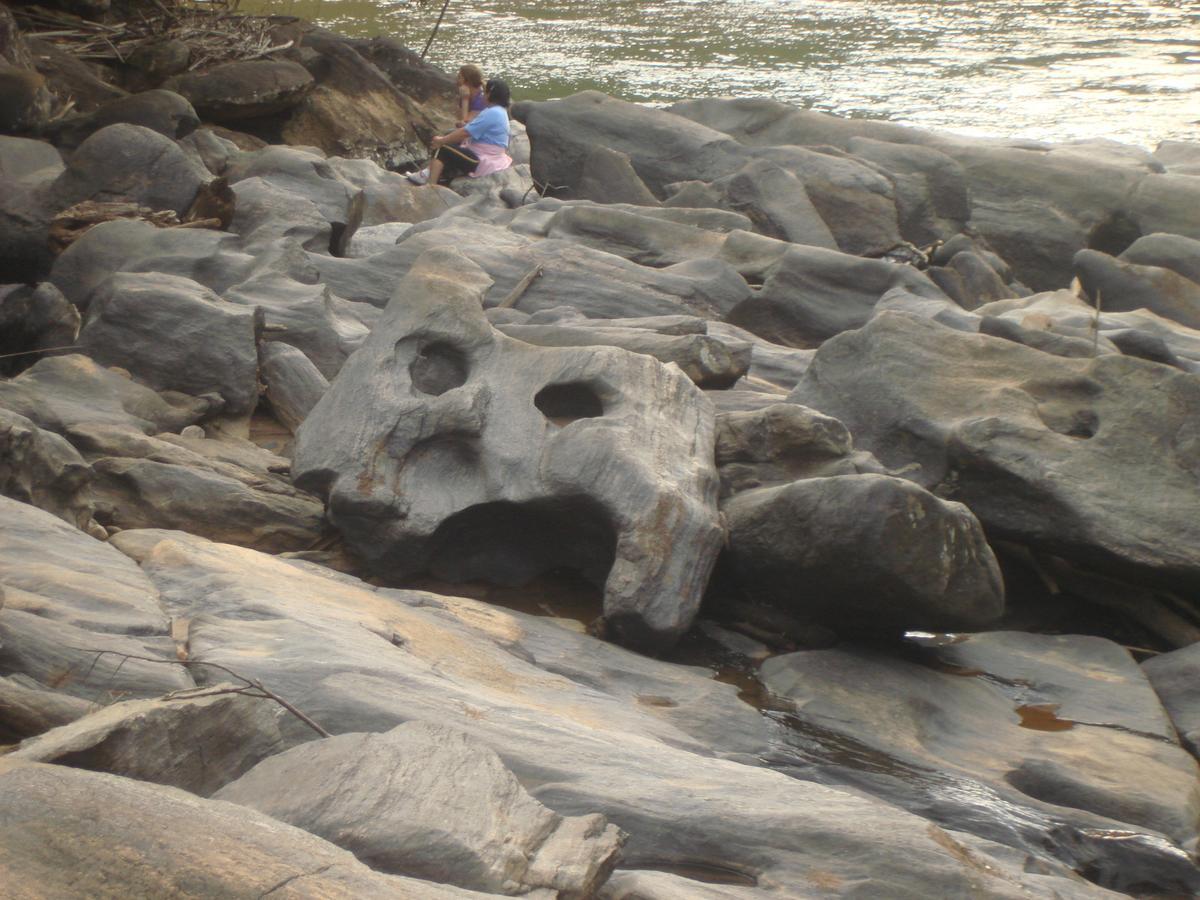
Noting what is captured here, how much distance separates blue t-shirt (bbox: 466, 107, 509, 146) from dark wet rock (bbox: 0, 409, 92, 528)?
10.0 meters

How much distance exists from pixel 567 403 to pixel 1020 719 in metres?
2.26

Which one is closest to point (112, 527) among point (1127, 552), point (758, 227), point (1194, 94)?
point (1127, 552)

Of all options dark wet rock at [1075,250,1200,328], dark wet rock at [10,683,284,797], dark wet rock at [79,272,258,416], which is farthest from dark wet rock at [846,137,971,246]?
dark wet rock at [10,683,284,797]

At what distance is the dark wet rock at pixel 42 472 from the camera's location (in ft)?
15.3

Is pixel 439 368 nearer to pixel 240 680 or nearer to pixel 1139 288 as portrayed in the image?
pixel 240 680

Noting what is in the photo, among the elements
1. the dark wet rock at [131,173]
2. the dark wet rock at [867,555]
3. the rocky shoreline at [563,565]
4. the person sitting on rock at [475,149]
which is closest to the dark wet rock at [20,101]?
the rocky shoreline at [563,565]

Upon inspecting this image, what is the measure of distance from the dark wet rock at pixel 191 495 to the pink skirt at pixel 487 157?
348 inches

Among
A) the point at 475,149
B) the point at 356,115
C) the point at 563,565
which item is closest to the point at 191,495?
the point at 563,565

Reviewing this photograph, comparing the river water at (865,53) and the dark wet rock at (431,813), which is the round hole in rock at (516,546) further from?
the river water at (865,53)

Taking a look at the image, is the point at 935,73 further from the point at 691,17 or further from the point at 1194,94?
the point at 691,17

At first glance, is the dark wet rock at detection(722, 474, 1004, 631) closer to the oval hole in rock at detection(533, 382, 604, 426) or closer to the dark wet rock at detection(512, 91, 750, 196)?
the oval hole in rock at detection(533, 382, 604, 426)

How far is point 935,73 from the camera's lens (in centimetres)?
2859

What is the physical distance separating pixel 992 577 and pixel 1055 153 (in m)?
12.6

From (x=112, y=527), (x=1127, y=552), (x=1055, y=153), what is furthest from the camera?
(x=1055, y=153)
